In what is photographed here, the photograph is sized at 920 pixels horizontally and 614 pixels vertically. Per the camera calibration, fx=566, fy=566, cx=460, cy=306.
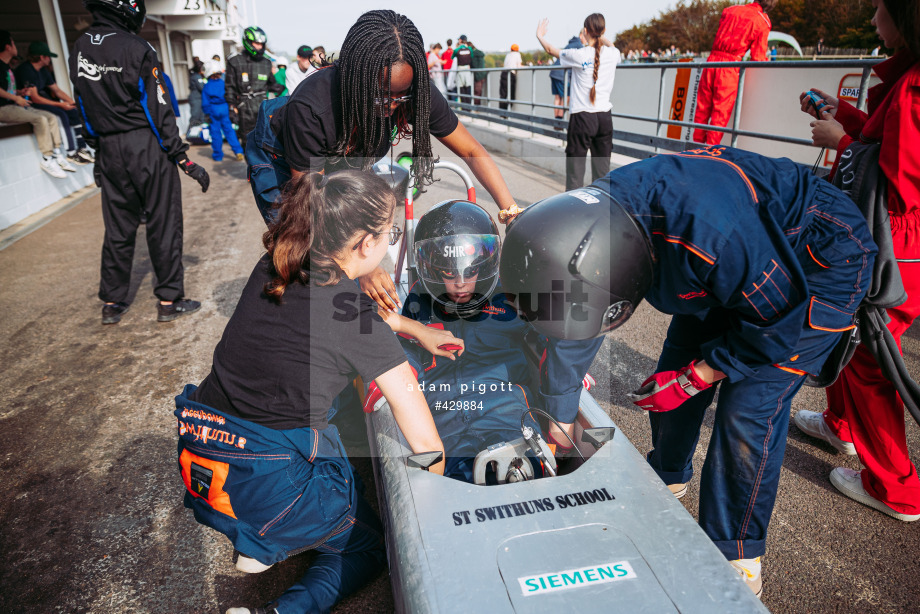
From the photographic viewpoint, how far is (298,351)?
1696mm

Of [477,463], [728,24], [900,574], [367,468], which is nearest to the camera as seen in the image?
[477,463]

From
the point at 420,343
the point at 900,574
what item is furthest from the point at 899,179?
the point at 420,343

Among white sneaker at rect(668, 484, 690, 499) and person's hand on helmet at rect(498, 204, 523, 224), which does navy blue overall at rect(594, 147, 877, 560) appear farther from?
person's hand on helmet at rect(498, 204, 523, 224)

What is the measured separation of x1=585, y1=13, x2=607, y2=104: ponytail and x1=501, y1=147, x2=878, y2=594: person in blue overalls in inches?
181

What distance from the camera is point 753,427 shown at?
1.72 m

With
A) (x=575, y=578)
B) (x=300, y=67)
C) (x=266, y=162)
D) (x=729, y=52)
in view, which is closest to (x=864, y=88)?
(x=729, y=52)

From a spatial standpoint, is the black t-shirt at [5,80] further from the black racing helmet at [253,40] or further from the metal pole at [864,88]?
the metal pole at [864,88]

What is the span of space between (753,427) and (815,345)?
0.30 meters

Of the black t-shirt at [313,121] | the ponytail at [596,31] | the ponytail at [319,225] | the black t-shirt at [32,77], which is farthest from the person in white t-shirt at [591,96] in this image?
the black t-shirt at [32,77]

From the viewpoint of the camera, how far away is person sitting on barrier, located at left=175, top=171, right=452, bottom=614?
5.51ft

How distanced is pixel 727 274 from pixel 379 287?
126cm

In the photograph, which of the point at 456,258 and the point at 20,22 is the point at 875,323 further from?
the point at 20,22

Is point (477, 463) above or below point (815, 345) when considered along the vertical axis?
below

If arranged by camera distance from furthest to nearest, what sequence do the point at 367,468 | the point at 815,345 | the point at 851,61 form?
the point at 851,61 < the point at 367,468 < the point at 815,345
